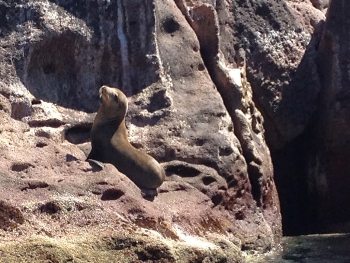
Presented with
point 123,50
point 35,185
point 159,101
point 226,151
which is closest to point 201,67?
point 159,101

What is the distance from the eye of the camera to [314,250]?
36.3 feet

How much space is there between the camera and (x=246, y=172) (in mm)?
11430

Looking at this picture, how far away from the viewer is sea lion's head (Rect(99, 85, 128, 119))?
10.7 metres

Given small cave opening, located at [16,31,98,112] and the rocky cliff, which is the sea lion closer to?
the rocky cliff

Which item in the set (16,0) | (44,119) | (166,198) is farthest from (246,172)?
(16,0)

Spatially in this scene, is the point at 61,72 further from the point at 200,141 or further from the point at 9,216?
the point at 9,216

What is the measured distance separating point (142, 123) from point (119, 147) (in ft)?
2.50

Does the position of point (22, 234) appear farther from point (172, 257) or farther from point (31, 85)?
point (31, 85)

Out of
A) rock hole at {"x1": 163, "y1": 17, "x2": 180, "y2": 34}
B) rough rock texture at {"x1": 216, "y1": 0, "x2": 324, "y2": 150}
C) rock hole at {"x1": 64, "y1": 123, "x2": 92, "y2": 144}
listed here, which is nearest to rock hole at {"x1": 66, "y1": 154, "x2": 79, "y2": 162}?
rock hole at {"x1": 64, "y1": 123, "x2": 92, "y2": 144}

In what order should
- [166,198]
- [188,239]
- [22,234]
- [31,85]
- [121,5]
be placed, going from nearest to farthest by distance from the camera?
[22,234] → [188,239] → [166,198] → [31,85] → [121,5]

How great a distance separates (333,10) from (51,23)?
443 cm

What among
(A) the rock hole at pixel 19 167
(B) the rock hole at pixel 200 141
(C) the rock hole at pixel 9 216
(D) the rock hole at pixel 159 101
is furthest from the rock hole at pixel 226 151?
(C) the rock hole at pixel 9 216

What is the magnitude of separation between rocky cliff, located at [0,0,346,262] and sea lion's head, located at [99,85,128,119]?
0.38 meters

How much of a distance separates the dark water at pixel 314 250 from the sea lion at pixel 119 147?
1445 millimetres
